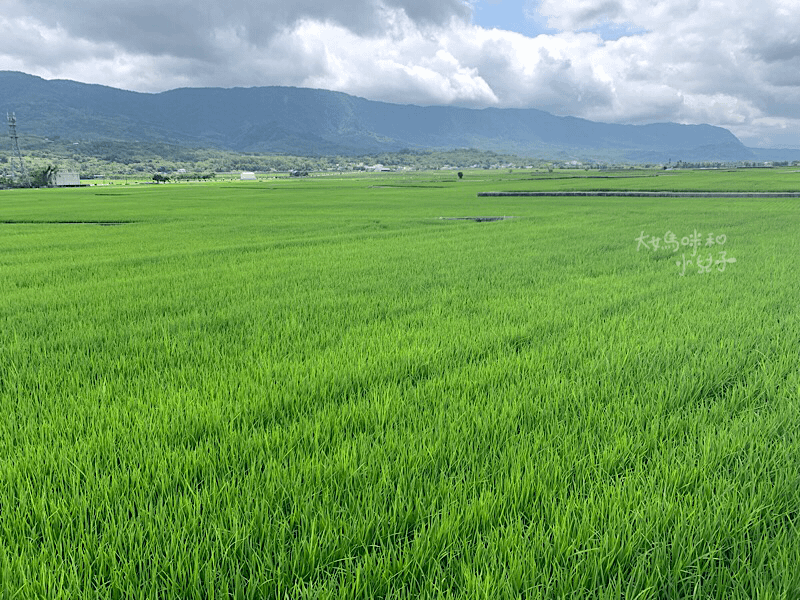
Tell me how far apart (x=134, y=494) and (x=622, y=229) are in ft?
60.4

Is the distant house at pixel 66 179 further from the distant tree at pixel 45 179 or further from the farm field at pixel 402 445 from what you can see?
the farm field at pixel 402 445

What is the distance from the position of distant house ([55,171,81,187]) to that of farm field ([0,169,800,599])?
365 ft

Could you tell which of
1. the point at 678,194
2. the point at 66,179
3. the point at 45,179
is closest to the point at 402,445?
the point at 678,194

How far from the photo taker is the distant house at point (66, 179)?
98.9 m

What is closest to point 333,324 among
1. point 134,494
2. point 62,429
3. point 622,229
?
point 62,429

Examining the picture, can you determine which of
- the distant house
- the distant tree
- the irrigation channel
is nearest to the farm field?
the irrigation channel

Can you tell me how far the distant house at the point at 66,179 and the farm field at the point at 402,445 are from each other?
11133 centimetres

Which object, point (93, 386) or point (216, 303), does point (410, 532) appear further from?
point (216, 303)

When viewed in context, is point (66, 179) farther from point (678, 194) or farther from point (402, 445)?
point (402, 445)

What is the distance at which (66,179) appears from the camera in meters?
100

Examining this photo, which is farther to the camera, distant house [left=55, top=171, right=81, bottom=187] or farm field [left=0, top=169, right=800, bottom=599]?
distant house [left=55, top=171, right=81, bottom=187]

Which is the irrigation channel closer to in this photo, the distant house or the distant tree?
the distant house

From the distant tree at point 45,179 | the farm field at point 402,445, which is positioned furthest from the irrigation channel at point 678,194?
the distant tree at point 45,179

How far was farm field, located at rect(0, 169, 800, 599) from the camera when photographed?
2.09 metres
